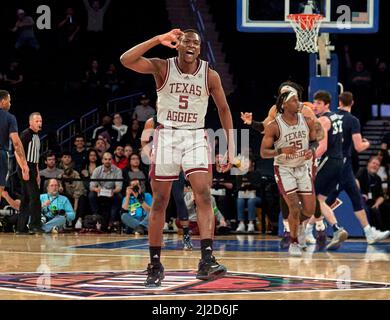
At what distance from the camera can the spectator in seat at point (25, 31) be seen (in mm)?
21641

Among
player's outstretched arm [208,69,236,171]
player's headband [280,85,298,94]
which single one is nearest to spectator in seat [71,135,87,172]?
player's headband [280,85,298,94]

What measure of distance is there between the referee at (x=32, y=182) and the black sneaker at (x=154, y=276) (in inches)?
286

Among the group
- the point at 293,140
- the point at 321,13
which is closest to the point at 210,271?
the point at 293,140

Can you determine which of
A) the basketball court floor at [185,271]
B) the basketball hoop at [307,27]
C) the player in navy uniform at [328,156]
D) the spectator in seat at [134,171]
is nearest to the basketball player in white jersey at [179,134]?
the basketball court floor at [185,271]

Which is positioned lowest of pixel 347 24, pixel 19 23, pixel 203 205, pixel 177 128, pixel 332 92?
pixel 203 205

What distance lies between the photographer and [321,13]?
13.9 m

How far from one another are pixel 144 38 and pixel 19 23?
299 cm

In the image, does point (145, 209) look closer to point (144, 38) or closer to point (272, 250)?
point (272, 250)

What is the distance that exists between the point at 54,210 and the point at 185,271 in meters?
6.87

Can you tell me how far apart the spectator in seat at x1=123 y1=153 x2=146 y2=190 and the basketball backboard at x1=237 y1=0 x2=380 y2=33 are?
3363 millimetres

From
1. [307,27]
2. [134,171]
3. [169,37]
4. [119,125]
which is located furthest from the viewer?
[119,125]

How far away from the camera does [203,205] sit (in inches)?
309

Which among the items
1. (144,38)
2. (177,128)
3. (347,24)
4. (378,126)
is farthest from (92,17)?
(177,128)

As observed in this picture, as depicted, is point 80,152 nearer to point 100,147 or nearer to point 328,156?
point 100,147
